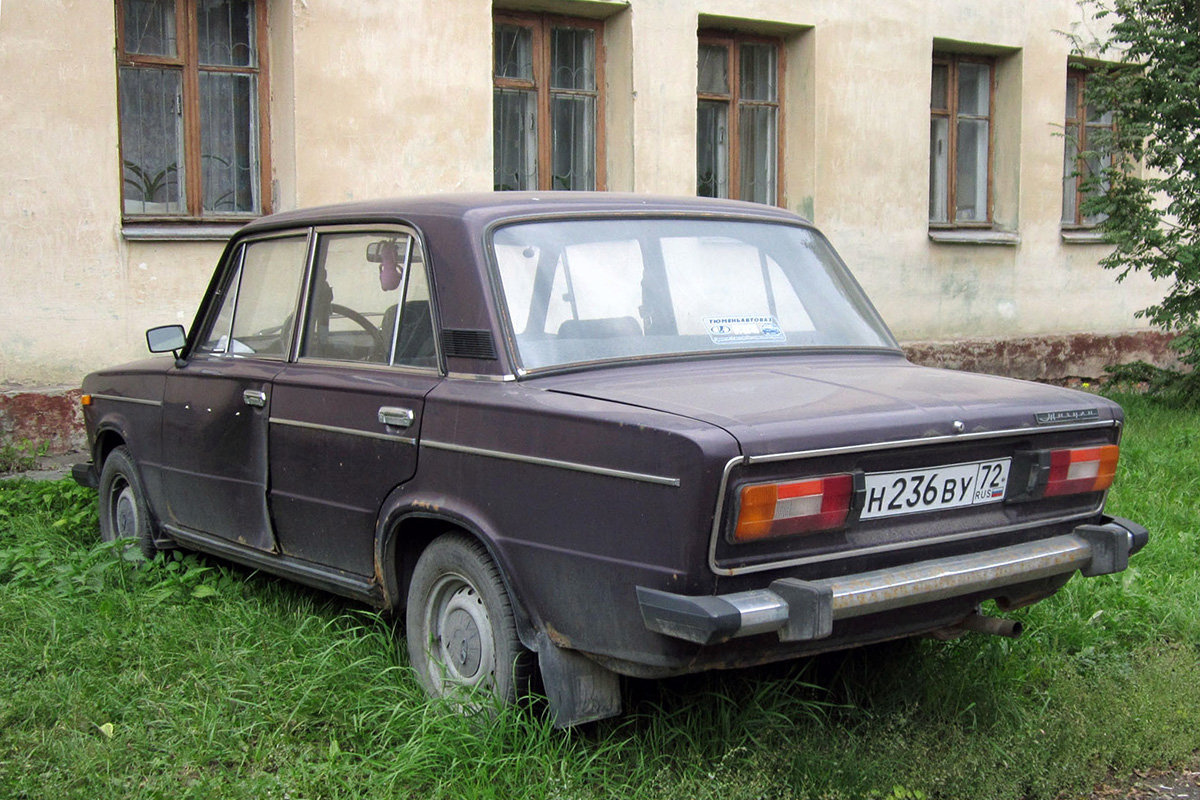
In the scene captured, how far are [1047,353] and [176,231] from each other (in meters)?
9.09

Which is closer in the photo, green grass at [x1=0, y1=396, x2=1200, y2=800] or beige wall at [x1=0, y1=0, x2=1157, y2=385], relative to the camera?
green grass at [x1=0, y1=396, x2=1200, y2=800]

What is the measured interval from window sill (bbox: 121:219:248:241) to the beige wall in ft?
0.18

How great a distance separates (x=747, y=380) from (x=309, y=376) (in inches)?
60.0

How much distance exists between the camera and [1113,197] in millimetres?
10633

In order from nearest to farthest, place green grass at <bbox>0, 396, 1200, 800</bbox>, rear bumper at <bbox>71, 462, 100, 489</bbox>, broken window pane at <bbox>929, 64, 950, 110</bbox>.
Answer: green grass at <bbox>0, 396, 1200, 800</bbox>, rear bumper at <bbox>71, 462, 100, 489</bbox>, broken window pane at <bbox>929, 64, 950, 110</bbox>

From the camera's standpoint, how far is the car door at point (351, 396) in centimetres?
395

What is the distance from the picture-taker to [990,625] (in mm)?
3805

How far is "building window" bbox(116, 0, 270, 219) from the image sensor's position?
→ 939 centimetres

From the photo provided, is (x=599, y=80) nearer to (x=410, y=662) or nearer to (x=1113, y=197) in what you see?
(x=1113, y=197)

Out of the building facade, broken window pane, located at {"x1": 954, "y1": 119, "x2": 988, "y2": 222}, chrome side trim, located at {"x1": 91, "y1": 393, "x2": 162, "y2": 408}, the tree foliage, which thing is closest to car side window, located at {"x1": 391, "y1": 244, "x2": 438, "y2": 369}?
chrome side trim, located at {"x1": 91, "y1": 393, "x2": 162, "y2": 408}

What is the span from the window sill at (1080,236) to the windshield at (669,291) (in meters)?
10.9

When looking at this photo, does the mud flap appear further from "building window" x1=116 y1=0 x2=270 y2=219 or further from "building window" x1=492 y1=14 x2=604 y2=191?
"building window" x1=492 y1=14 x2=604 y2=191

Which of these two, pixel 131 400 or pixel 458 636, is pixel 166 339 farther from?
pixel 458 636

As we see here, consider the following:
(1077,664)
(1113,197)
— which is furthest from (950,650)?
(1113,197)
